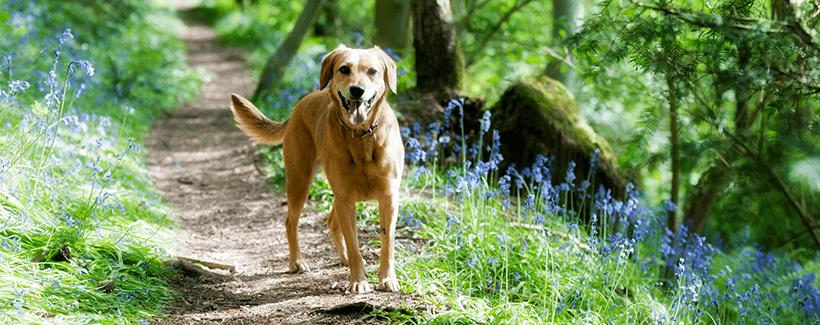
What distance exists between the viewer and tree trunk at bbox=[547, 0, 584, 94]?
290 inches

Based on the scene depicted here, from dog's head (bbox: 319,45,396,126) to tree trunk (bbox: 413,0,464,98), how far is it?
332cm

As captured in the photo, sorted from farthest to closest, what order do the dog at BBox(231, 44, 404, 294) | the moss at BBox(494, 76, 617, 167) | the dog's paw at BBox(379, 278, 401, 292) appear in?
the moss at BBox(494, 76, 617, 167)
the dog's paw at BBox(379, 278, 401, 292)
the dog at BBox(231, 44, 404, 294)

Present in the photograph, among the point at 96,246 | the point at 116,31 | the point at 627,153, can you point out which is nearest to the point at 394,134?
the point at 627,153

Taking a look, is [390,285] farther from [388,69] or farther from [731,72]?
[731,72]

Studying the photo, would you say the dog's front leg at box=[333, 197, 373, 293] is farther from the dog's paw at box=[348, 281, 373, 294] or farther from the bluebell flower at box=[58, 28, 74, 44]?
the bluebell flower at box=[58, 28, 74, 44]

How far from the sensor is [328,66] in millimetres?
3762

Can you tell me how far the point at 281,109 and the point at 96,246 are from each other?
5078 millimetres

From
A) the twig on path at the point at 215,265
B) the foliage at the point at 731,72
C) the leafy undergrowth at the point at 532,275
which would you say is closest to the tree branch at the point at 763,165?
the foliage at the point at 731,72

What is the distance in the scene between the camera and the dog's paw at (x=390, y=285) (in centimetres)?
374

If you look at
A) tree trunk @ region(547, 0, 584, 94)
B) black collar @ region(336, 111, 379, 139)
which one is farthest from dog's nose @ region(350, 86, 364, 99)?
tree trunk @ region(547, 0, 584, 94)

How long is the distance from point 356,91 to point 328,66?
528mm

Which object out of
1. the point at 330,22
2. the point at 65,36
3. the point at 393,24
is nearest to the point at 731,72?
the point at 65,36

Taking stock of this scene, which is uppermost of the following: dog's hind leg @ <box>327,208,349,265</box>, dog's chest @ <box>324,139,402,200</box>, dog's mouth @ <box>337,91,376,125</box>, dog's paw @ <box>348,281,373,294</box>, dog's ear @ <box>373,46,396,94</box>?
dog's ear @ <box>373,46,396,94</box>

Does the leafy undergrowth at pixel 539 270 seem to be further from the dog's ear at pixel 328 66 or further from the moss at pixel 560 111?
the dog's ear at pixel 328 66
